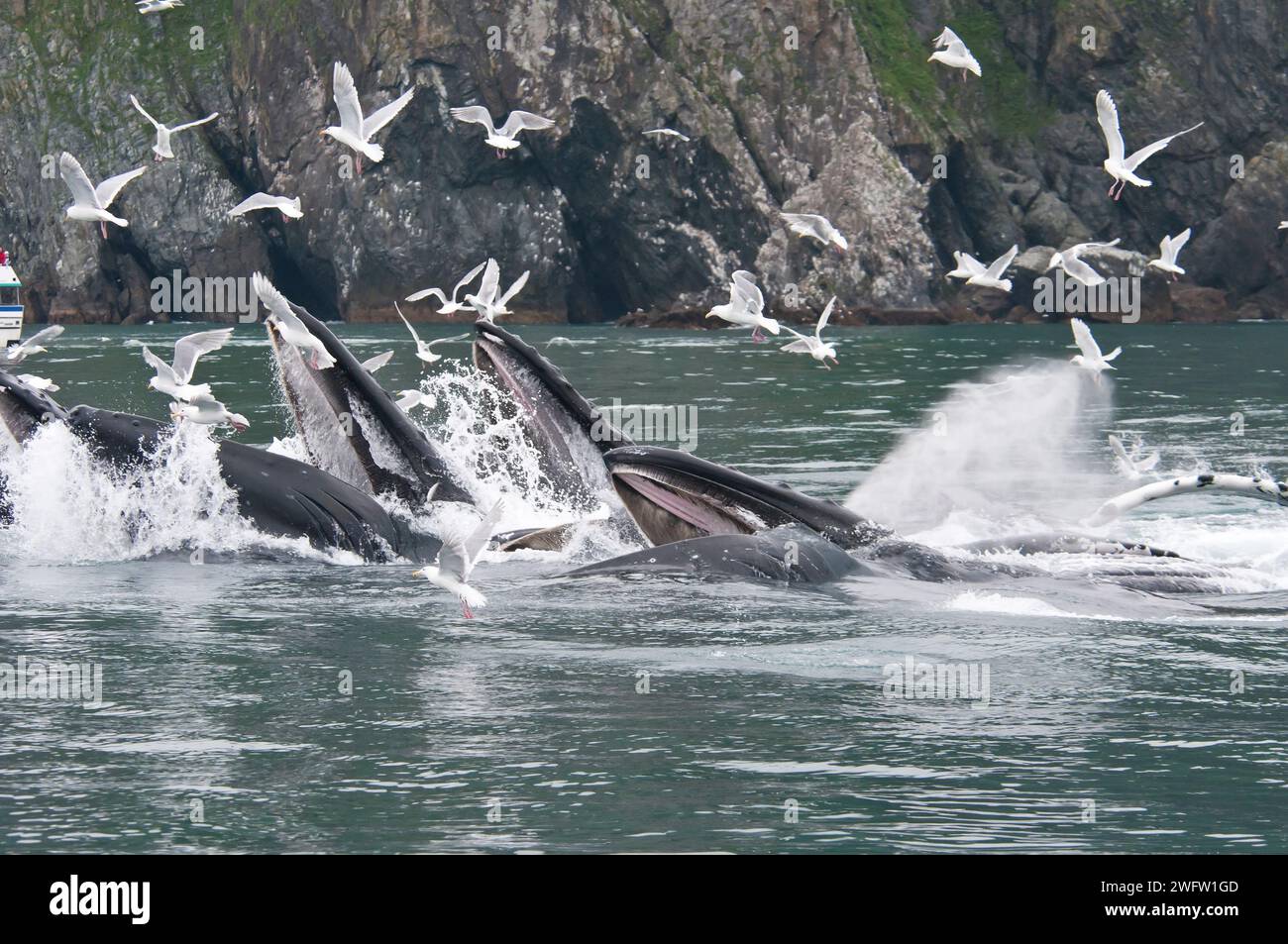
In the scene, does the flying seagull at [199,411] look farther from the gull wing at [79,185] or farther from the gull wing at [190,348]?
the gull wing at [79,185]

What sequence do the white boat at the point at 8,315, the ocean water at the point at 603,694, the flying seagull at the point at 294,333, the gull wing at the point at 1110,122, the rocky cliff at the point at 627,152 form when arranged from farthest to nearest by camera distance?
the rocky cliff at the point at 627,152 → the white boat at the point at 8,315 → the gull wing at the point at 1110,122 → the flying seagull at the point at 294,333 → the ocean water at the point at 603,694

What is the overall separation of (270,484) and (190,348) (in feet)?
18.6

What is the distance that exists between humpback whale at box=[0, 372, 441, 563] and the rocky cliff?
87531 millimetres

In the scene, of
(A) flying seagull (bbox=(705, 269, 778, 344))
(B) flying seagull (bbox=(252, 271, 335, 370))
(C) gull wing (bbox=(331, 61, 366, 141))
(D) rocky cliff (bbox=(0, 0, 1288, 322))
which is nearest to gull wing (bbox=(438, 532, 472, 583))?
(B) flying seagull (bbox=(252, 271, 335, 370))

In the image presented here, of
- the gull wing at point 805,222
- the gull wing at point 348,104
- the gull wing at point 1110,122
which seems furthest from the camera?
the gull wing at point 805,222

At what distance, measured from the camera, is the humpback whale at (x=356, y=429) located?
17.2 metres

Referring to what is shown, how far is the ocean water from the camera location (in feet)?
32.3

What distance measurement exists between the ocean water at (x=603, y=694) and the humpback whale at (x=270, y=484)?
274mm

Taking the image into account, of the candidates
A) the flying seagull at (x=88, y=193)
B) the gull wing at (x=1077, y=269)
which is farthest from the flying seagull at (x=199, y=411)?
→ the gull wing at (x=1077, y=269)

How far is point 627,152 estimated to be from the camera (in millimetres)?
106000

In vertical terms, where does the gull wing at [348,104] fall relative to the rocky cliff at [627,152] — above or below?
below

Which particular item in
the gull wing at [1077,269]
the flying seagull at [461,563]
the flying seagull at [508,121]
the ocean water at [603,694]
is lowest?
the ocean water at [603,694]

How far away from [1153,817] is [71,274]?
10954 centimetres

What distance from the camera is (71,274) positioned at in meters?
112
